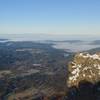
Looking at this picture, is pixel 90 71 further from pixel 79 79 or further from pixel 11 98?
pixel 11 98

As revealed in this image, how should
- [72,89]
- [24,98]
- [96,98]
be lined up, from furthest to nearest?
[24,98], [72,89], [96,98]

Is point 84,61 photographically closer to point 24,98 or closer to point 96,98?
point 96,98

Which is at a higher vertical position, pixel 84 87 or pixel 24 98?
pixel 84 87

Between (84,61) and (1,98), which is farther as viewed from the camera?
(1,98)


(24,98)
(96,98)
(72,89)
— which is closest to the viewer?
(96,98)

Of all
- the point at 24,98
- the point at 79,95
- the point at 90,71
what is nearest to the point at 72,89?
the point at 79,95

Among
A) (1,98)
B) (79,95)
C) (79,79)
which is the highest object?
(79,79)
